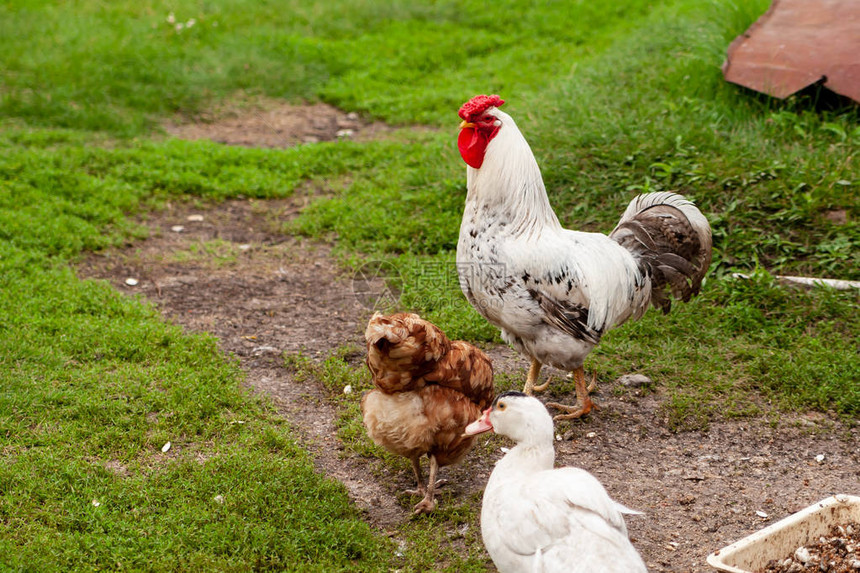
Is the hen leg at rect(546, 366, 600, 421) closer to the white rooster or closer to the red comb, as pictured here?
the white rooster

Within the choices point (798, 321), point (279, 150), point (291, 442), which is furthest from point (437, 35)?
point (291, 442)

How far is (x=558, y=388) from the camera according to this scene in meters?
5.96

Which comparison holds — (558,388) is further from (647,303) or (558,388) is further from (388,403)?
(388,403)

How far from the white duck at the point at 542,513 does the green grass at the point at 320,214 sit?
67 centimetres

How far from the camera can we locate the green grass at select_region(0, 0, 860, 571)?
4430 millimetres

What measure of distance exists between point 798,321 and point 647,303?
160cm

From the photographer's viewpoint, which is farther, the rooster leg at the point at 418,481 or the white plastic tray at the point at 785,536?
the rooster leg at the point at 418,481

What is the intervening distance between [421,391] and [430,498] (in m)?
0.63

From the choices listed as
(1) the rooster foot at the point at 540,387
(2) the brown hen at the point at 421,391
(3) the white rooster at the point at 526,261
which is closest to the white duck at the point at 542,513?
(2) the brown hen at the point at 421,391

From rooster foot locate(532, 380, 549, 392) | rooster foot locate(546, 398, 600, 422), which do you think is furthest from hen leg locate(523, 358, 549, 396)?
rooster foot locate(546, 398, 600, 422)

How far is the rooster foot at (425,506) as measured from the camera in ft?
14.9

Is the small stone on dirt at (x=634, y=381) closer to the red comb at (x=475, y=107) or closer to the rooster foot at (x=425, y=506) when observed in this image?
the rooster foot at (x=425, y=506)

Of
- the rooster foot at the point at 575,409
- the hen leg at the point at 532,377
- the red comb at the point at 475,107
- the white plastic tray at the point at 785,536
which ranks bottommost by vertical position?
the rooster foot at the point at 575,409

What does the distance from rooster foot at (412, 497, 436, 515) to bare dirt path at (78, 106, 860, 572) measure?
77 mm
